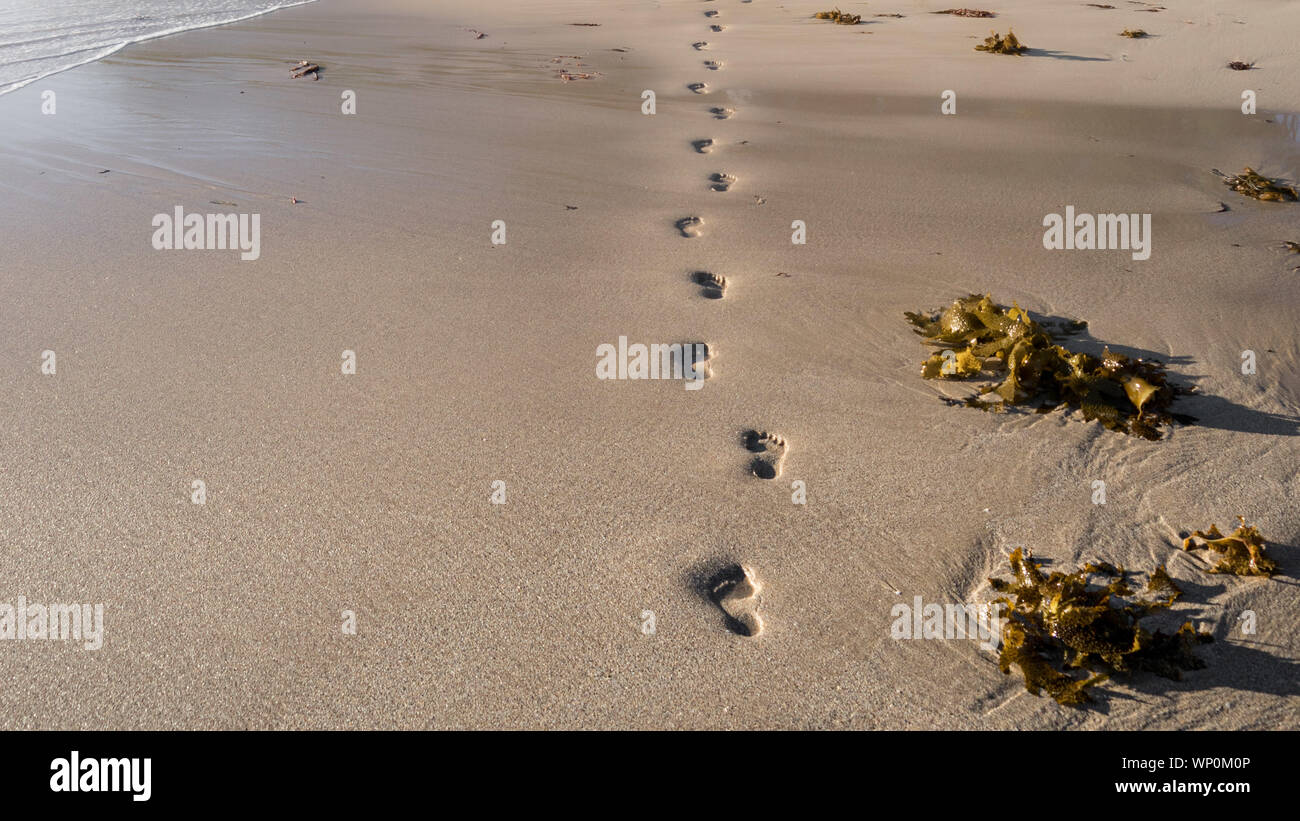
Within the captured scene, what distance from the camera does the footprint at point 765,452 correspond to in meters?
2.68

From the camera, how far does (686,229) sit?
4309 millimetres

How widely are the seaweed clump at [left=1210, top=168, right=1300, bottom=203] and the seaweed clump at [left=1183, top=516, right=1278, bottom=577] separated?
3.04 metres

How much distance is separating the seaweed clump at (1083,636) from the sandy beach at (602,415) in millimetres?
47

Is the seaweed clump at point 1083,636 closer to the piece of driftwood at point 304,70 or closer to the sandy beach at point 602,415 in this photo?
the sandy beach at point 602,415

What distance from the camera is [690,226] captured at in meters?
4.34

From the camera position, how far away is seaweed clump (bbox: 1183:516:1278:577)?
2217 millimetres

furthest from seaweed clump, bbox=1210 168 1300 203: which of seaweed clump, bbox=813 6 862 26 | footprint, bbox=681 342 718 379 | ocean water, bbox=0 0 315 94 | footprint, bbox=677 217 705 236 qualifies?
ocean water, bbox=0 0 315 94

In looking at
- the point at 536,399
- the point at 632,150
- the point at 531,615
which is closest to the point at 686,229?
the point at 632,150

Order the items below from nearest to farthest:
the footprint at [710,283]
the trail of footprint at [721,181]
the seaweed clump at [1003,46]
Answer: the footprint at [710,283] → the trail of footprint at [721,181] → the seaweed clump at [1003,46]

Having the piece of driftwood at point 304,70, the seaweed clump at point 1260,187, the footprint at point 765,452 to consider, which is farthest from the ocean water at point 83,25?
the seaweed clump at point 1260,187

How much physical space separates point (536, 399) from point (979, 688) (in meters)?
1.68

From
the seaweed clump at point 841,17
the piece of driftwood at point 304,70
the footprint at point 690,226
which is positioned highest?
the seaweed clump at point 841,17
